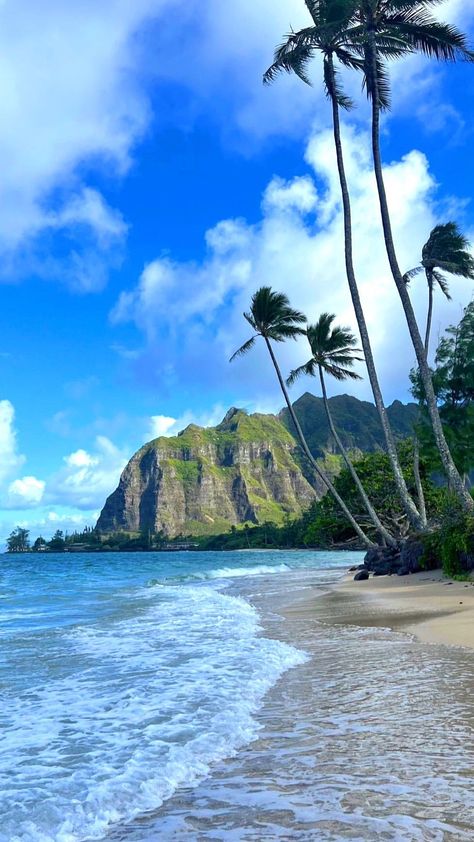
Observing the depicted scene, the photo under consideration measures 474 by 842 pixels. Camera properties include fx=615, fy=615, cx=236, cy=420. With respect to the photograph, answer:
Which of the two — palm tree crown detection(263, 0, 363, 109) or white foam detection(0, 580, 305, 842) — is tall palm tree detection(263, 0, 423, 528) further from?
white foam detection(0, 580, 305, 842)

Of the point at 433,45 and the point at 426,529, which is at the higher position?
the point at 433,45

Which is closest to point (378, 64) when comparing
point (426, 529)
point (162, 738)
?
point (426, 529)

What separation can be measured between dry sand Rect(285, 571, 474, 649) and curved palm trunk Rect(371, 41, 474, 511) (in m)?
2.97

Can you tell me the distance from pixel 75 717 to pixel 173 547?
15988 centimetres

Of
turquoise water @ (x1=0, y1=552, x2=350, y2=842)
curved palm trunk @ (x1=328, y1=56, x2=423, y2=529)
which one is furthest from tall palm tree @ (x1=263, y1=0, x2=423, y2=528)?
turquoise water @ (x1=0, y1=552, x2=350, y2=842)

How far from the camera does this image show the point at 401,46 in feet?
63.0

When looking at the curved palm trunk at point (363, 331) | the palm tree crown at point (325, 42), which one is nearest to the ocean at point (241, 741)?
the curved palm trunk at point (363, 331)

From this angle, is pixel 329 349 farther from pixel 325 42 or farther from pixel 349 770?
pixel 349 770

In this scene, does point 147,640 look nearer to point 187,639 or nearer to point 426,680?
point 187,639

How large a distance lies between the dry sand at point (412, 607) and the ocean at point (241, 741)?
671 millimetres

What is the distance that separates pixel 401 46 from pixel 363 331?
8907 mm

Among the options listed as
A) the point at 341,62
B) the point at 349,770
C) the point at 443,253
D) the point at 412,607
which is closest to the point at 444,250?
the point at 443,253

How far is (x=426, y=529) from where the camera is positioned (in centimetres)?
2055

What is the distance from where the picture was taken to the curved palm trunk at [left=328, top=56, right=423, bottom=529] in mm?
21484
